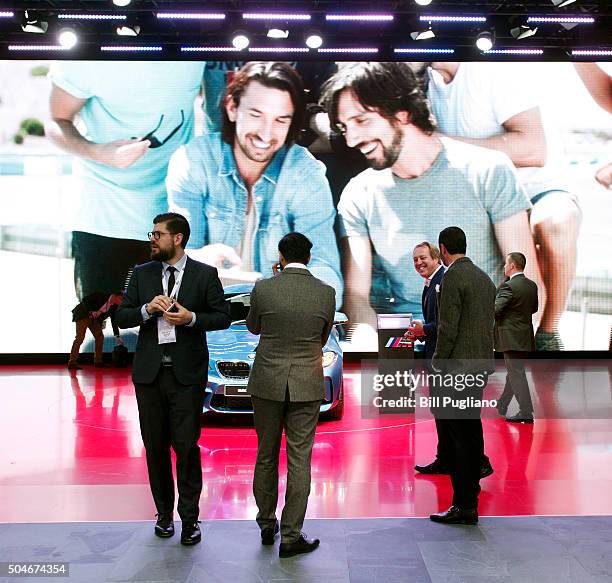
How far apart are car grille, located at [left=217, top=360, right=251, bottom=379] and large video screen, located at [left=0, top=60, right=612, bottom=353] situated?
4.23 meters

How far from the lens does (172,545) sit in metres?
3.59

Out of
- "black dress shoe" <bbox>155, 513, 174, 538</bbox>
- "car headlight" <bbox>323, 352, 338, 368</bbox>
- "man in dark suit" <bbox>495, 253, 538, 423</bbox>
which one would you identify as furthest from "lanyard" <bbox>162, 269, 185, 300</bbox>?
"man in dark suit" <bbox>495, 253, 538, 423</bbox>

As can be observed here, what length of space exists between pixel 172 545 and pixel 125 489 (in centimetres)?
118

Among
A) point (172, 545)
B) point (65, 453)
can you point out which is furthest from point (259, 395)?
point (65, 453)

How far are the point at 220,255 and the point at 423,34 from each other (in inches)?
161

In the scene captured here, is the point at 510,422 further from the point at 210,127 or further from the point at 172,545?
the point at 210,127

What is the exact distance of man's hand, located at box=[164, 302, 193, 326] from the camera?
346cm

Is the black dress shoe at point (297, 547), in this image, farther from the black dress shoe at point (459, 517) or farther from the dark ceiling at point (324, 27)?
the dark ceiling at point (324, 27)

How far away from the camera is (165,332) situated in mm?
3570

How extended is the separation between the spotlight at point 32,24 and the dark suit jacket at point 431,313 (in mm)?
6782

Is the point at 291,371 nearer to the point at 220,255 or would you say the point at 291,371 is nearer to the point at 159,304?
the point at 159,304

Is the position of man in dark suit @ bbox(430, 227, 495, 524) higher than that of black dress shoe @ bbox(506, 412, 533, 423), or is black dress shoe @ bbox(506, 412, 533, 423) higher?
man in dark suit @ bbox(430, 227, 495, 524)

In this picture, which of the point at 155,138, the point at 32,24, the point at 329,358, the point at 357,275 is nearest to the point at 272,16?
the point at 155,138

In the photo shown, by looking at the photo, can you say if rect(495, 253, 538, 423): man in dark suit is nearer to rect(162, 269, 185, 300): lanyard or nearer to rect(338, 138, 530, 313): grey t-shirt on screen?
rect(162, 269, 185, 300): lanyard
